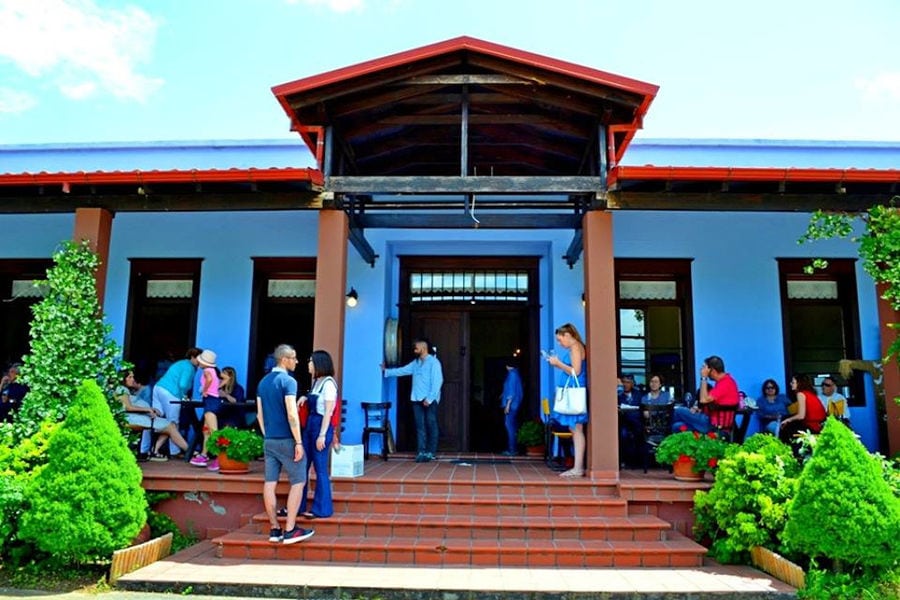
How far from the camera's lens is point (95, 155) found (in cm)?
1002

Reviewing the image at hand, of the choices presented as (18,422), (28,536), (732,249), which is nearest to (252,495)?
(28,536)

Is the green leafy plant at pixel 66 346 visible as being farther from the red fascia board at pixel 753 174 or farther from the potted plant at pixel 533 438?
the red fascia board at pixel 753 174

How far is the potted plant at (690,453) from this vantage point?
19.6 feet

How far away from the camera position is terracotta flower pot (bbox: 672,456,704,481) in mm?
6047

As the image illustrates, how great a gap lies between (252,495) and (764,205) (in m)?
5.59

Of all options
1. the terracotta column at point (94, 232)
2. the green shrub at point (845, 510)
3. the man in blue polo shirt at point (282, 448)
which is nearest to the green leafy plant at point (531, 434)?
the man in blue polo shirt at point (282, 448)

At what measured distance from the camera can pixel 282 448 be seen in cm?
514

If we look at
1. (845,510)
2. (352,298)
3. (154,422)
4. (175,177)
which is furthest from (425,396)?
(845,510)

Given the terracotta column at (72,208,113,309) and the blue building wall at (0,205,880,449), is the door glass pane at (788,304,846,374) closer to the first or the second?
the blue building wall at (0,205,880,449)

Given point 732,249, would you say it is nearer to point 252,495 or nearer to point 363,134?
point 363,134

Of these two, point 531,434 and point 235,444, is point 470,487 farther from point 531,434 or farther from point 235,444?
point 531,434

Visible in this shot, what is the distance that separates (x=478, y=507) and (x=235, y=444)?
2402mm

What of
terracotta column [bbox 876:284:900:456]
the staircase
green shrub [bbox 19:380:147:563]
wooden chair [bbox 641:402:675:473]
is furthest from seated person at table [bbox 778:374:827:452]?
green shrub [bbox 19:380:147:563]

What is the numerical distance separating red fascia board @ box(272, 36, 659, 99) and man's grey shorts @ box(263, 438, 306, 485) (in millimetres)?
3208
